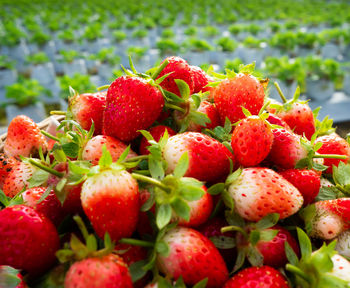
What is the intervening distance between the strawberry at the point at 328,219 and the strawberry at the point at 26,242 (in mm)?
414

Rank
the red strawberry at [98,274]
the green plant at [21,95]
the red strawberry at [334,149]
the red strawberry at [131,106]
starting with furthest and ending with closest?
the green plant at [21,95]
the red strawberry at [334,149]
the red strawberry at [131,106]
the red strawberry at [98,274]

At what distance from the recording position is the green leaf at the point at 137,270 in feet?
1.62

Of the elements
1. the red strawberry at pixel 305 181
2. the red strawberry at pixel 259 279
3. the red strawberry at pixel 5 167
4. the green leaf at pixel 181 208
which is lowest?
the red strawberry at pixel 5 167

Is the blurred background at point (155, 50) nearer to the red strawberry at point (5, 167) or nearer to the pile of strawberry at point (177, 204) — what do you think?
the pile of strawberry at point (177, 204)

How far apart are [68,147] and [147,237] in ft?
0.74

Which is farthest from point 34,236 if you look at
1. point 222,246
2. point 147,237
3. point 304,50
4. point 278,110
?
point 304,50

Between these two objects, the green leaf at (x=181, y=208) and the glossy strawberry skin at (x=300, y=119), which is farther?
the glossy strawberry skin at (x=300, y=119)

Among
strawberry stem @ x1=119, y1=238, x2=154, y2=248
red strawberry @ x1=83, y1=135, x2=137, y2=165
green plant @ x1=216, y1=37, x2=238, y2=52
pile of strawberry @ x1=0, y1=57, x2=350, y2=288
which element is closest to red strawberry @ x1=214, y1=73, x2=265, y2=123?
pile of strawberry @ x1=0, y1=57, x2=350, y2=288

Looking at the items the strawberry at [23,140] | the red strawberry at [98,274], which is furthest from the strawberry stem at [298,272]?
the strawberry at [23,140]

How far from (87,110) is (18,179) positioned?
201 millimetres

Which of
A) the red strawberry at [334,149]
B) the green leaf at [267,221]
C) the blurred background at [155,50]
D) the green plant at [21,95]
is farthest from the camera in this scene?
the blurred background at [155,50]

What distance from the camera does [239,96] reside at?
728 mm

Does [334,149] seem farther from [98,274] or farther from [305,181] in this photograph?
[98,274]

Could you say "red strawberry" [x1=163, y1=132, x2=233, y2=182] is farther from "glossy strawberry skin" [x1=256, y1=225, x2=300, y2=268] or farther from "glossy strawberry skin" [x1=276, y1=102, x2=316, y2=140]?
"glossy strawberry skin" [x1=276, y1=102, x2=316, y2=140]
